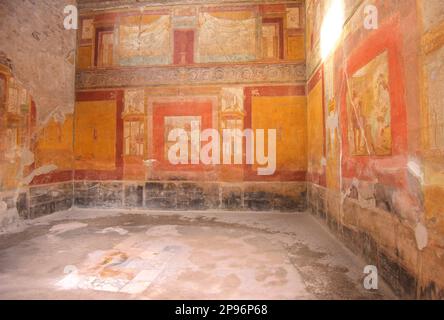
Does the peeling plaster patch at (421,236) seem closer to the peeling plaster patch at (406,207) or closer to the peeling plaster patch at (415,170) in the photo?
the peeling plaster patch at (406,207)

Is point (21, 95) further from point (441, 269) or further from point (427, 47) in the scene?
point (441, 269)

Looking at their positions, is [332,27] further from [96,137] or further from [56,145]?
[56,145]

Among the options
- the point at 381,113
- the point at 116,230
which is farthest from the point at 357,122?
the point at 116,230

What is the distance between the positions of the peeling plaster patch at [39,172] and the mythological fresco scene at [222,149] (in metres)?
0.02

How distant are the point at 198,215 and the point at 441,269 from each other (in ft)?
14.1

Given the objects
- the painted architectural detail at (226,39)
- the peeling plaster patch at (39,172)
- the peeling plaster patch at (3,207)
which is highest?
the painted architectural detail at (226,39)

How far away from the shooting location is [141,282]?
243cm

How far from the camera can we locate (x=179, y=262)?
291 cm

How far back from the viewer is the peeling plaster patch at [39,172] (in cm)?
491

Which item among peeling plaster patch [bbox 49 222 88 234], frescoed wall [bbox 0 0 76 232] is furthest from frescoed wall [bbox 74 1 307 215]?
peeling plaster patch [bbox 49 222 88 234]

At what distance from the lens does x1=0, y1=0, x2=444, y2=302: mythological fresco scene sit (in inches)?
85.6

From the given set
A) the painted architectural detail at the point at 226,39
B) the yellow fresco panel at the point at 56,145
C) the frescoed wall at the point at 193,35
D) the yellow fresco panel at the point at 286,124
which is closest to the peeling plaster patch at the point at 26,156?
the yellow fresco panel at the point at 56,145
